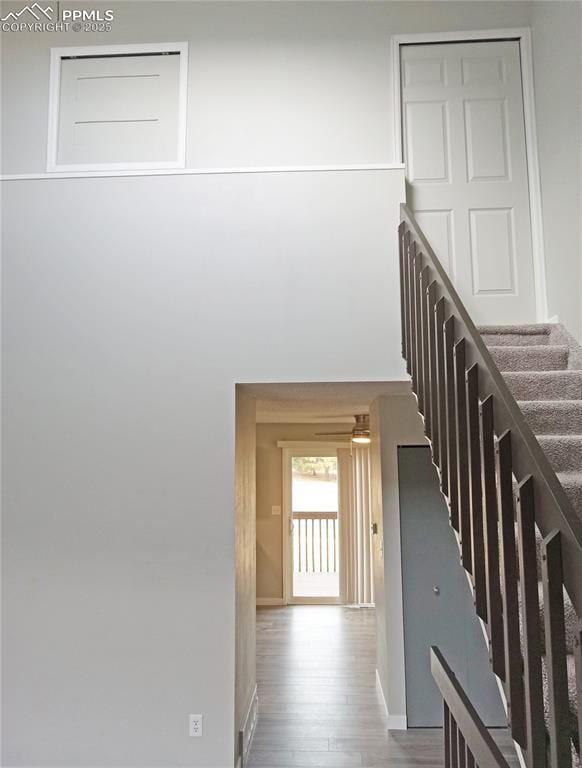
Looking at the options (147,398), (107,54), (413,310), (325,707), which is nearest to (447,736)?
(413,310)

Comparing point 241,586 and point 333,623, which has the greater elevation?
point 241,586

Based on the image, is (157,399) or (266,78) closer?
(157,399)

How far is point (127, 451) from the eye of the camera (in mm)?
3625

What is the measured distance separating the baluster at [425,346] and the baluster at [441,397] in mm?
266

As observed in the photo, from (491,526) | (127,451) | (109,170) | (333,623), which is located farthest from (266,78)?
(333,623)

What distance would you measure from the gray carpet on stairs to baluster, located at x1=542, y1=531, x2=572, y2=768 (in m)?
0.30

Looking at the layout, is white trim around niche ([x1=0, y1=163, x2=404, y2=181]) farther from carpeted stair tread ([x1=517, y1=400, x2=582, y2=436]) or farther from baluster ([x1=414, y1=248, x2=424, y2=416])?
carpeted stair tread ([x1=517, y1=400, x2=582, y2=436])

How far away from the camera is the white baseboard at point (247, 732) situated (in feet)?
11.9

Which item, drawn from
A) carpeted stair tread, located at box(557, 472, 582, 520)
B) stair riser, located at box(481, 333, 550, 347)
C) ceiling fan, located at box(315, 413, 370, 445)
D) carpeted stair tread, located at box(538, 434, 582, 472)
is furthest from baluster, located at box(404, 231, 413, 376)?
ceiling fan, located at box(315, 413, 370, 445)

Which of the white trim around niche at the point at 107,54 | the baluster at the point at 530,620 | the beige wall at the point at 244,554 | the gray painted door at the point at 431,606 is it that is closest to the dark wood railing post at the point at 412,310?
the beige wall at the point at 244,554

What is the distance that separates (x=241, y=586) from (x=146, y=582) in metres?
0.67

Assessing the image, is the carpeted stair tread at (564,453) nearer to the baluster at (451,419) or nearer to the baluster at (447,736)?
→ the baluster at (451,419)

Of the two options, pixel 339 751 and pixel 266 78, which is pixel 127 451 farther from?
pixel 266 78

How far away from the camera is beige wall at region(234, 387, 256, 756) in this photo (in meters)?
3.68
